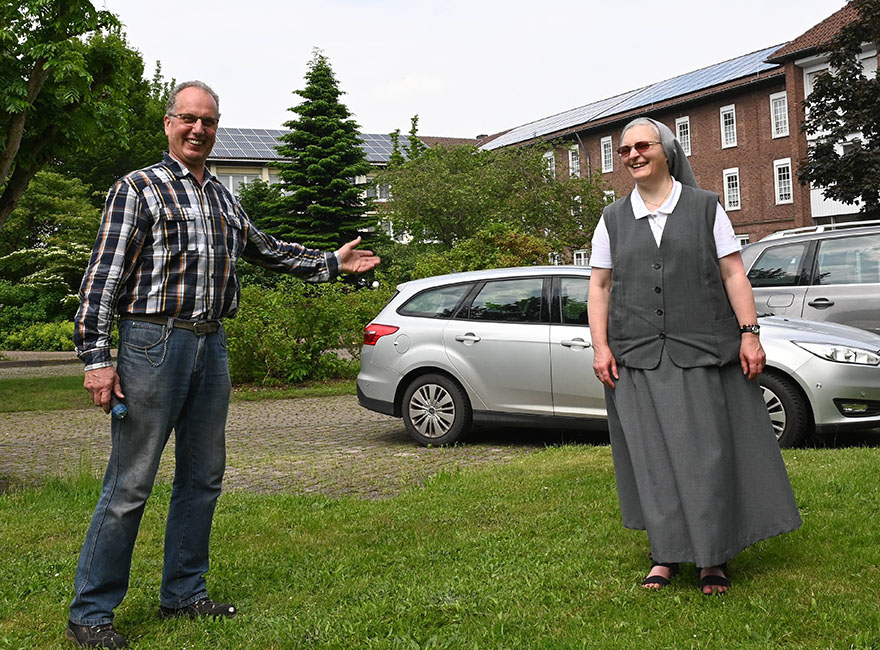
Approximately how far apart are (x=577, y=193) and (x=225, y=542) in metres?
31.6

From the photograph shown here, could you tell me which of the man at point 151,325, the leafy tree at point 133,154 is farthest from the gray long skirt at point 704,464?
the leafy tree at point 133,154


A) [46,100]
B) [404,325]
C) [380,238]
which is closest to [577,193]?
[380,238]

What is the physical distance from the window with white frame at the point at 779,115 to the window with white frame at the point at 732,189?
2.96 metres

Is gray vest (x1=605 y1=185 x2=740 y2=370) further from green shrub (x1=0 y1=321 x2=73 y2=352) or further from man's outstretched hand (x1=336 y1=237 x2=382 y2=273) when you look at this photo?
green shrub (x1=0 y1=321 x2=73 y2=352)

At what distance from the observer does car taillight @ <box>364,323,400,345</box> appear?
32.0 ft

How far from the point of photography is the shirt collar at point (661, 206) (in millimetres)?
4281

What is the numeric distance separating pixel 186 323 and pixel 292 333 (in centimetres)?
1322

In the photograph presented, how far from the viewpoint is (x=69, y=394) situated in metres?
17.0

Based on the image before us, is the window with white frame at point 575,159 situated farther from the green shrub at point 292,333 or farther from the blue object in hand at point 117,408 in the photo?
the blue object in hand at point 117,408

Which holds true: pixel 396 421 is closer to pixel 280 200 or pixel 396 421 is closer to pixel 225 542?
pixel 225 542

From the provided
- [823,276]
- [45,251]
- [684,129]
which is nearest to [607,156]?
[684,129]

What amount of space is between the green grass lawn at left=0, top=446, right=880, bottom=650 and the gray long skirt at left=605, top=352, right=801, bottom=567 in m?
0.25

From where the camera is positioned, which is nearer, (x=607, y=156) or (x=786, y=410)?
(x=786, y=410)

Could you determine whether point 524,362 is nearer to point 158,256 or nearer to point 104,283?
point 158,256
